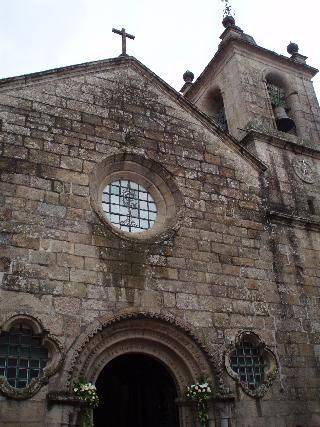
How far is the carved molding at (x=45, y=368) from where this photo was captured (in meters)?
6.69

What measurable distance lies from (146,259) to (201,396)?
93.6 inches

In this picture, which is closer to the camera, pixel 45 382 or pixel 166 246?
pixel 45 382

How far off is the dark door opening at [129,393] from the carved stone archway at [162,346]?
66.3 inches

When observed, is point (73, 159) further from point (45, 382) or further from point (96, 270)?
point (45, 382)

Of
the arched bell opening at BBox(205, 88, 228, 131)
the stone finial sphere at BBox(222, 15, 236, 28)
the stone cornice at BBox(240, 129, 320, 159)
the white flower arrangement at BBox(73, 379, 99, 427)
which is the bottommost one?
the white flower arrangement at BBox(73, 379, 99, 427)

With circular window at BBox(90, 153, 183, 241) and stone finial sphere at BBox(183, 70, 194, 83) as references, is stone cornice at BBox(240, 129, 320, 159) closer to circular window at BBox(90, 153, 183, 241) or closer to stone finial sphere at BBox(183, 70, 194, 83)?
circular window at BBox(90, 153, 183, 241)

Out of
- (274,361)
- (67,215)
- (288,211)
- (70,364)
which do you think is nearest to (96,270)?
(67,215)

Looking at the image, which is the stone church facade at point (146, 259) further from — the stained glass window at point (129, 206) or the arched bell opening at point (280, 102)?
the arched bell opening at point (280, 102)

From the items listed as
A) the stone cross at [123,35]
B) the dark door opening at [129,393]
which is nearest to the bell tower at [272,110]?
the stone cross at [123,35]

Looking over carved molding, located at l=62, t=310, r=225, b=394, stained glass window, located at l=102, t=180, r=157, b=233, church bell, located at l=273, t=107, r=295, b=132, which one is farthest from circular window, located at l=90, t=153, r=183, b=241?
church bell, located at l=273, t=107, r=295, b=132

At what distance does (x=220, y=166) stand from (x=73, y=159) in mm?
3221

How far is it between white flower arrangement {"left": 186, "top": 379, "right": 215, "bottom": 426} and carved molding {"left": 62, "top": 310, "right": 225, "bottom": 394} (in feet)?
0.66

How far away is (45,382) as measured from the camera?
22.7ft

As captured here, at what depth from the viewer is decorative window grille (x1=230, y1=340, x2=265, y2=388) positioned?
27.9 ft
